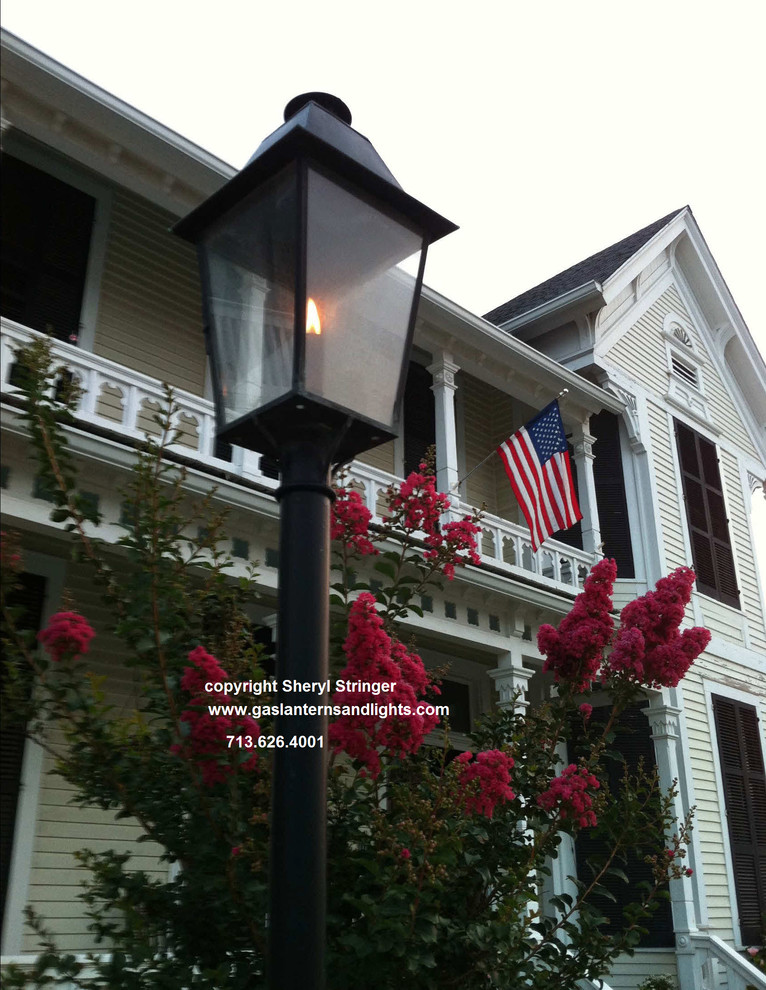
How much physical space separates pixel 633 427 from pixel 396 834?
11089mm

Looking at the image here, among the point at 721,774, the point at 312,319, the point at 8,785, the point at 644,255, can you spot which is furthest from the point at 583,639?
the point at 644,255

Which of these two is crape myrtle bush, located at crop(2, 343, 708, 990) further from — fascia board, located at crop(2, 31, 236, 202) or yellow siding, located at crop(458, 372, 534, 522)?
yellow siding, located at crop(458, 372, 534, 522)

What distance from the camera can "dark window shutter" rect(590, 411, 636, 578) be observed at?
1280cm

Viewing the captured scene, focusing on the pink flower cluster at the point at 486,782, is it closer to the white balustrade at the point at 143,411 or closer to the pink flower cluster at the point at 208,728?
the pink flower cluster at the point at 208,728

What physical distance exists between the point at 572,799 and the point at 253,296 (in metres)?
2.12

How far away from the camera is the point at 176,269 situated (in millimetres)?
9531

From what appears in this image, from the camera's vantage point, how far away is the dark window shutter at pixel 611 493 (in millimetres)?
12805

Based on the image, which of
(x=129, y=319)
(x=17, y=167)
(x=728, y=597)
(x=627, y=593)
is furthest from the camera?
(x=728, y=597)

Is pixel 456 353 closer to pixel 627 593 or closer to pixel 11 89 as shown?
pixel 627 593

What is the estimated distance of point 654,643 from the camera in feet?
13.0

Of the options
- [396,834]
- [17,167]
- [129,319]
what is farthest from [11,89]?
[396,834]

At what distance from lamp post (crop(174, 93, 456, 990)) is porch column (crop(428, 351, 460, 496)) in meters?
7.54

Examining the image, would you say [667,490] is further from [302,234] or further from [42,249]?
[302,234]

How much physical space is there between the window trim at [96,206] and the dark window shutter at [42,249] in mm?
47
